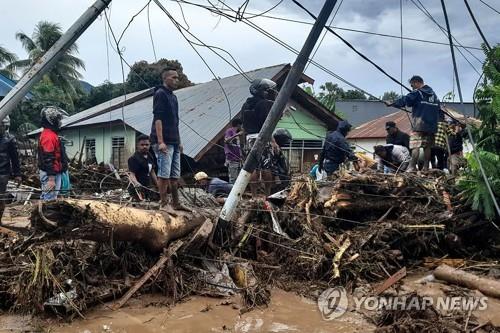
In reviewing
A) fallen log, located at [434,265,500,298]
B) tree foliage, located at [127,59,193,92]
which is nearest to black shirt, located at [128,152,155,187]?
fallen log, located at [434,265,500,298]

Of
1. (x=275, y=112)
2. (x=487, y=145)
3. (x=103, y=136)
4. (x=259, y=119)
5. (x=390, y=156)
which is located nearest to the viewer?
(x=275, y=112)

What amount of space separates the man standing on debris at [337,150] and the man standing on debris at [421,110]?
94 centimetres

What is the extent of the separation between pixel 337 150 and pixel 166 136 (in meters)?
3.26

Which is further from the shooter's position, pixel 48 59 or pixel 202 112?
pixel 202 112

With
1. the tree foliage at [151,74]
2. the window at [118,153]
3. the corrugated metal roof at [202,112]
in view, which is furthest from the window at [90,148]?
the tree foliage at [151,74]

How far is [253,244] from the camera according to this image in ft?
18.6

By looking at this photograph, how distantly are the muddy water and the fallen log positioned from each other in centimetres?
135

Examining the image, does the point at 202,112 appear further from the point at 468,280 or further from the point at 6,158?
the point at 468,280

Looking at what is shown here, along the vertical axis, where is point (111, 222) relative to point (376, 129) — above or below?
below

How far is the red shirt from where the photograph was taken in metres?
6.12

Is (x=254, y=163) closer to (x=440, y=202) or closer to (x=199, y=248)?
(x=199, y=248)

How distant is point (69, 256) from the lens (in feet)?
14.4

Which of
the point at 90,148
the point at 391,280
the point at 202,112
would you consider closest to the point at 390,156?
the point at 391,280

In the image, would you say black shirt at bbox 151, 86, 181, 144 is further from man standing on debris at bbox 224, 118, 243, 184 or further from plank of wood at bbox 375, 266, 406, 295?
plank of wood at bbox 375, 266, 406, 295
